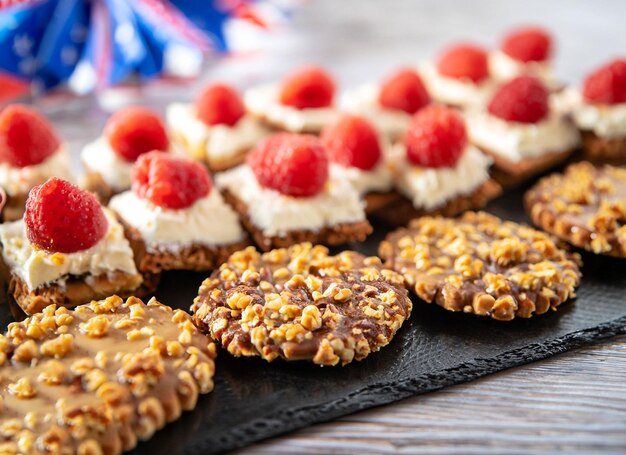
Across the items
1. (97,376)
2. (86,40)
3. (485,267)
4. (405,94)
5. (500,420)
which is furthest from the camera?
(86,40)

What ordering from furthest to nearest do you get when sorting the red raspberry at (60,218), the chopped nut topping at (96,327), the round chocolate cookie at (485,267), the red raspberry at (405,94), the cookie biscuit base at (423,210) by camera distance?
the red raspberry at (405,94) < the cookie biscuit base at (423,210) < the round chocolate cookie at (485,267) < the red raspberry at (60,218) < the chopped nut topping at (96,327)

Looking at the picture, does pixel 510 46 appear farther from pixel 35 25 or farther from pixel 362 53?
pixel 35 25

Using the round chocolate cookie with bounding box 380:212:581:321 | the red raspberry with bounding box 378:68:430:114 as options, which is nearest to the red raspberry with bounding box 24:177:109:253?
the round chocolate cookie with bounding box 380:212:581:321

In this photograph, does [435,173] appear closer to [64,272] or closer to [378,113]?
[378,113]

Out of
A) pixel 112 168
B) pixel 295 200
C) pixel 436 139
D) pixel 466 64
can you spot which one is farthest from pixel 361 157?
pixel 466 64

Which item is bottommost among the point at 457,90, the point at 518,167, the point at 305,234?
the point at 305,234

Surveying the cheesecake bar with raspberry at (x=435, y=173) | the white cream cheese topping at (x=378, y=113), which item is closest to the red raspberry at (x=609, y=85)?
the cheesecake bar with raspberry at (x=435, y=173)

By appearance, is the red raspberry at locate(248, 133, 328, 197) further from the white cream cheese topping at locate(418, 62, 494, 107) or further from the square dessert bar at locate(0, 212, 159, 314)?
the white cream cheese topping at locate(418, 62, 494, 107)

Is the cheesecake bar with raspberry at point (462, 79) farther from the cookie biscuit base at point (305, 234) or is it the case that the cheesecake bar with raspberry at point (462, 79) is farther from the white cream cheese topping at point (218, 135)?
the cookie biscuit base at point (305, 234)
